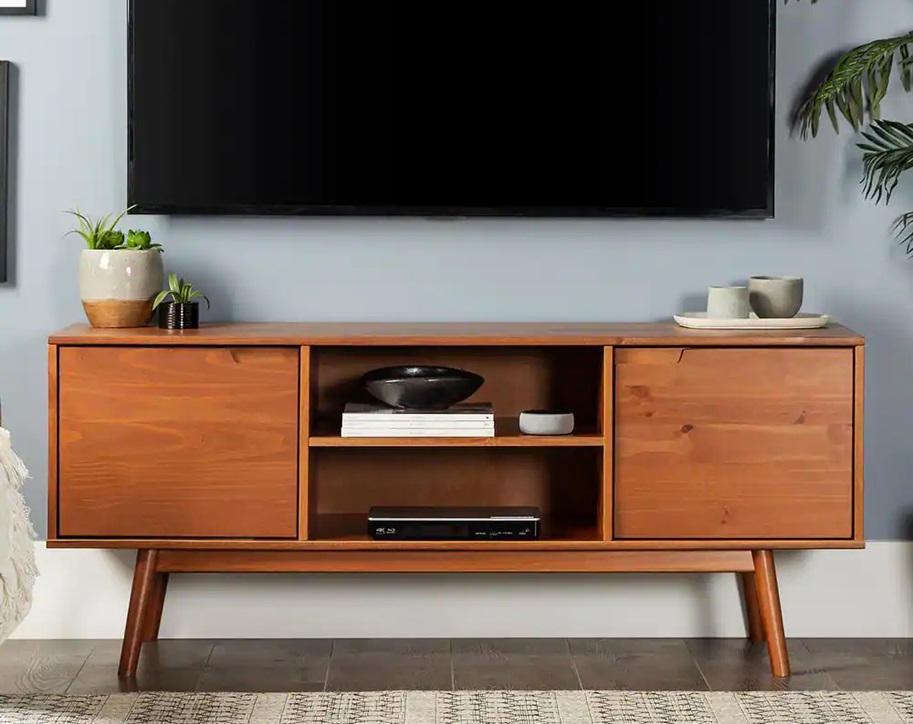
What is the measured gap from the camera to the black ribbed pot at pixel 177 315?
9.05 feet


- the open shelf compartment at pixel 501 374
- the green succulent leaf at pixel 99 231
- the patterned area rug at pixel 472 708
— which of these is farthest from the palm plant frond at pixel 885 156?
the green succulent leaf at pixel 99 231

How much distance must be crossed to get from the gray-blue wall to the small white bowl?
363 mm

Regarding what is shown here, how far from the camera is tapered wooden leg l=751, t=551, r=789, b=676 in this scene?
8.96 ft

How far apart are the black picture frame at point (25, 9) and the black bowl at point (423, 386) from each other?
1113 millimetres

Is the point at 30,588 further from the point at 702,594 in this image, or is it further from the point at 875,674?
the point at 875,674

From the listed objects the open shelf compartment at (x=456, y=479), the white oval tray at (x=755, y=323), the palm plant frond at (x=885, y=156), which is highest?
the palm plant frond at (x=885, y=156)

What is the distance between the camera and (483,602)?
9.93ft

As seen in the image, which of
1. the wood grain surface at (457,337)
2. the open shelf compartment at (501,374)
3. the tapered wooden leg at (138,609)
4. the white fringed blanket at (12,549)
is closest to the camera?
the white fringed blanket at (12,549)

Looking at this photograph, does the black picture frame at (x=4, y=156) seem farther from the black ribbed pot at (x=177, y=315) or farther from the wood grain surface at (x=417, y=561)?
the wood grain surface at (x=417, y=561)

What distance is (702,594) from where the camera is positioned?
120 inches

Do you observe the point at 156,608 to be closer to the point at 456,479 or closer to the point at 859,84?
the point at 456,479

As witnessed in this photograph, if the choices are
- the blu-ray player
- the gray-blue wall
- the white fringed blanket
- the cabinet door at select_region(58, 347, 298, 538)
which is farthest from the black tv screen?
the white fringed blanket

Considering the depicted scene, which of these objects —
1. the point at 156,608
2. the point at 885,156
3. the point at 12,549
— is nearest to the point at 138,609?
the point at 156,608

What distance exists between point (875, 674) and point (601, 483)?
719 mm
